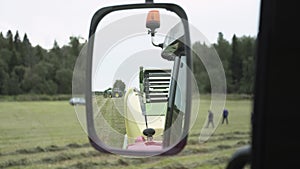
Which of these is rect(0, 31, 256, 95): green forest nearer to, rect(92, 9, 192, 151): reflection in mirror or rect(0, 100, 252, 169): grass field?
rect(0, 100, 252, 169): grass field

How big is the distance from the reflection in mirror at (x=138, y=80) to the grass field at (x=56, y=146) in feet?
1.10

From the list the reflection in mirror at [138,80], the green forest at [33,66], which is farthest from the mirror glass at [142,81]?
the green forest at [33,66]

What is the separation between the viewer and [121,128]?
1.12 metres

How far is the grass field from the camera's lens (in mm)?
1545

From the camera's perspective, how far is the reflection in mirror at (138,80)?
0.98 metres

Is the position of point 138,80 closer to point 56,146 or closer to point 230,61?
point 230,61

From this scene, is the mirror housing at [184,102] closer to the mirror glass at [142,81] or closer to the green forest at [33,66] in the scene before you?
the mirror glass at [142,81]

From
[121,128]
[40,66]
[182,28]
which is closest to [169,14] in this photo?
[182,28]

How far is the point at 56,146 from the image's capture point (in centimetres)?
189

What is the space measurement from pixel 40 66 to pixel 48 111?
24cm

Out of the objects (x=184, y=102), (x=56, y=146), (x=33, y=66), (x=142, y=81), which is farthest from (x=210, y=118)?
(x=56, y=146)

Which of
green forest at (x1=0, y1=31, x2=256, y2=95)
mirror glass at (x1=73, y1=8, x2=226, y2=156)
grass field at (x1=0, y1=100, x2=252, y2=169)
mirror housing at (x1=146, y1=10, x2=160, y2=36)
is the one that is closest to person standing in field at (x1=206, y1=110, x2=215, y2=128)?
mirror glass at (x1=73, y1=8, x2=226, y2=156)

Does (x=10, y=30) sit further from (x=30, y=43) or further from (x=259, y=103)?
(x=259, y=103)

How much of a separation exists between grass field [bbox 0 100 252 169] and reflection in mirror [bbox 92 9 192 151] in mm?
335
